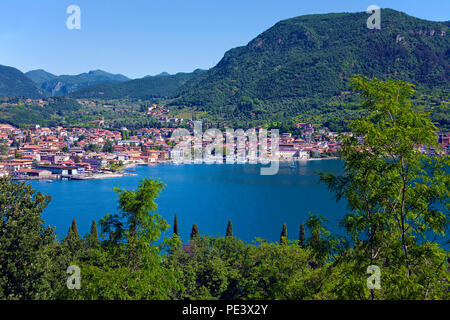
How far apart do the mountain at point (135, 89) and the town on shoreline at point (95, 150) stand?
50141 mm

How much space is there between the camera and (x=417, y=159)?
9.12 ft

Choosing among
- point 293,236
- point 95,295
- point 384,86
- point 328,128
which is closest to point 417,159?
point 384,86

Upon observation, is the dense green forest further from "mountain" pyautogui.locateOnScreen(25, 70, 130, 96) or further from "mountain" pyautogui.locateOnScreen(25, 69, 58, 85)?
"mountain" pyautogui.locateOnScreen(25, 69, 58, 85)

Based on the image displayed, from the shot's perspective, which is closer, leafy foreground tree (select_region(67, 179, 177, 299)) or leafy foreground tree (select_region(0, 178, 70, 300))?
leafy foreground tree (select_region(67, 179, 177, 299))

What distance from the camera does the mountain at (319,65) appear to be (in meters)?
67.1

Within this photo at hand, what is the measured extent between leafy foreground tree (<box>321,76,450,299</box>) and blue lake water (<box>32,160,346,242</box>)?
1005 cm

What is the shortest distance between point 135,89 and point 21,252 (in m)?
116

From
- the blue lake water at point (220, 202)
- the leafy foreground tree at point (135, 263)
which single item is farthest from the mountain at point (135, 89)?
the leafy foreground tree at point (135, 263)

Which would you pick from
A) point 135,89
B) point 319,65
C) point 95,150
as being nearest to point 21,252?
point 95,150

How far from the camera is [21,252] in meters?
5.28

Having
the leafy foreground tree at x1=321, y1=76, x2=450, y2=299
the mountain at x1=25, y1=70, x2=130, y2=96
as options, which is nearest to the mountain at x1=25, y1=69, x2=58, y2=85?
the mountain at x1=25, y1=70, x2=130, y2=96

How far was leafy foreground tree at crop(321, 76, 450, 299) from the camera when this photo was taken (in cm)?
269

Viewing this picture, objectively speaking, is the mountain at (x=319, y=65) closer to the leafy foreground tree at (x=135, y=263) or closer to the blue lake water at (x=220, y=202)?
the blue lake water at (x=220, y=202)
